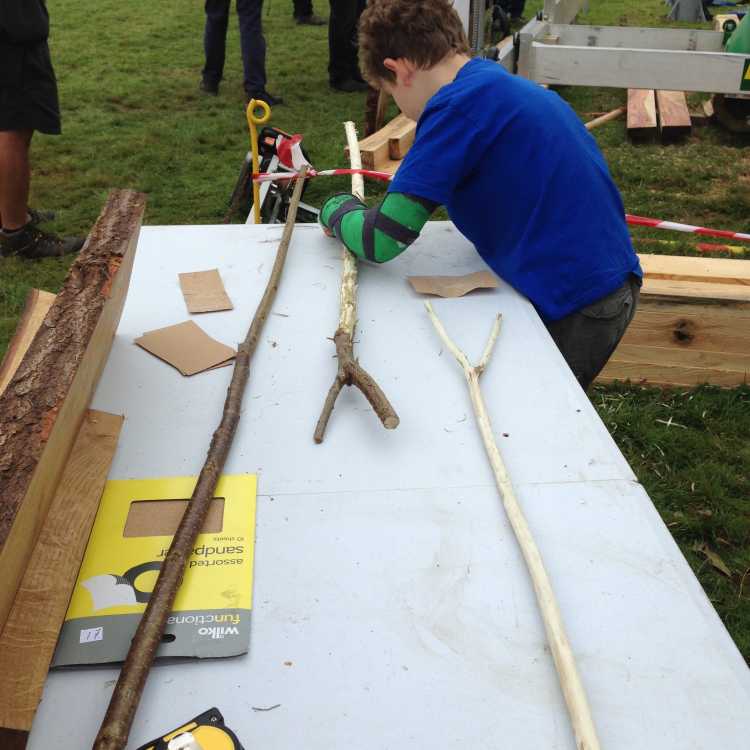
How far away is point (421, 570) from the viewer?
1.21 m

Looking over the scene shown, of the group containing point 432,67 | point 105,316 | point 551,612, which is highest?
point 432,67

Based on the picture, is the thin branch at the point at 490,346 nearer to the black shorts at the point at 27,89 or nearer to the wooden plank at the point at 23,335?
the wooden plank at the point at 23,335

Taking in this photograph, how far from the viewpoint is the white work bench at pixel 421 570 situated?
39.0 inches

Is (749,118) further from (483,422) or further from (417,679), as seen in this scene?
(417,679)

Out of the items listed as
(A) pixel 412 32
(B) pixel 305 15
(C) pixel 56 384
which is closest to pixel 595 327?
(A) pixel 412 32

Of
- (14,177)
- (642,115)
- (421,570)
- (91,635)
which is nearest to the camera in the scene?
(91,635)

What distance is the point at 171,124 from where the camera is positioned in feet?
20.5

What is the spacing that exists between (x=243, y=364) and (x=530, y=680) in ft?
3.12

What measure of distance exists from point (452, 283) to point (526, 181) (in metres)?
0.33

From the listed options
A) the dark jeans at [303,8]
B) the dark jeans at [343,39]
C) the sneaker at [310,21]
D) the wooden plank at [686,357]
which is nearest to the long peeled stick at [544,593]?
the wooden plank at [686,357]

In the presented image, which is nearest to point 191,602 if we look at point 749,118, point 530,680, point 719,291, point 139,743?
point 139,743

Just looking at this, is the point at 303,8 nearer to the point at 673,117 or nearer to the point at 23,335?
the point at 673,117

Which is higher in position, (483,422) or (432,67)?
(432,67)

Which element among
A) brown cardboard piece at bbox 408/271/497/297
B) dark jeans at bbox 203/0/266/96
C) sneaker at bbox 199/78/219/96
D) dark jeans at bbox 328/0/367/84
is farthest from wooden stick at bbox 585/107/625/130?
brown cardboard piece at bbox 408/271/497/297
